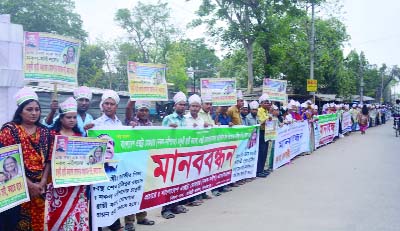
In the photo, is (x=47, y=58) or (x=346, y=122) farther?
(x=346, y=122)

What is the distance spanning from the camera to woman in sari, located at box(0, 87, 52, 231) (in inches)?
153

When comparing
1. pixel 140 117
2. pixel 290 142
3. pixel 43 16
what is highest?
pixel 43 16

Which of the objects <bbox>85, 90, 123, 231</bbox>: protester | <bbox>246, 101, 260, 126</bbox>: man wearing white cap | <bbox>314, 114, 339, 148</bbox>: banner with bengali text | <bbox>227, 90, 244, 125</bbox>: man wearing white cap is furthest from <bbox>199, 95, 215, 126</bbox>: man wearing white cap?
<bbox>314, 114, 339, 148</bbox>: banner with bengali text

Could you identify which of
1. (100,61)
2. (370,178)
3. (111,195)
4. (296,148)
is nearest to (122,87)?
(100,61)

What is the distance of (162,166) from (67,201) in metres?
1.84

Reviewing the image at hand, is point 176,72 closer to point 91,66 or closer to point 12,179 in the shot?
point 91,66

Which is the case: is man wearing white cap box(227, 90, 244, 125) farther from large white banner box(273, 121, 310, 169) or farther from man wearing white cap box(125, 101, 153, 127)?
man wearing white cap box(125, 101, 153, 127)

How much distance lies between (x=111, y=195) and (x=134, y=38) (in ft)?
159

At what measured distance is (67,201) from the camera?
434cm

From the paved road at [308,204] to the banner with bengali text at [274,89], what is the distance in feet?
6.23

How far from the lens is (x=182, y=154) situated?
6.48 metres

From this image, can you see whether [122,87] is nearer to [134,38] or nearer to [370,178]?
[134,38]

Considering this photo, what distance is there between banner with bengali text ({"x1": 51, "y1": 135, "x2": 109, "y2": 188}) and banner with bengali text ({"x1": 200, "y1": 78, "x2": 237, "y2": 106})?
4354 mm

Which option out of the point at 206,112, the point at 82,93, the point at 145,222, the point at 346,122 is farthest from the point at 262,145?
the point at 346,122
